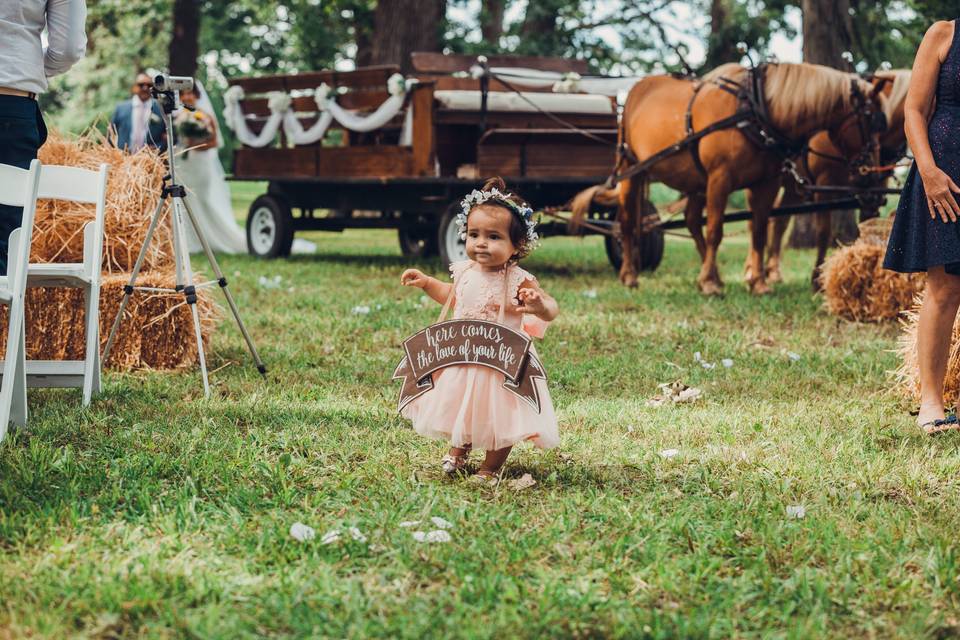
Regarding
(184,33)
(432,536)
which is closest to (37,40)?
(432,536)

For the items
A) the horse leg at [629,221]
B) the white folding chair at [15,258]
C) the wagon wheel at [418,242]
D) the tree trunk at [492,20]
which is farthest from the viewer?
the tree trunk at [492,20]

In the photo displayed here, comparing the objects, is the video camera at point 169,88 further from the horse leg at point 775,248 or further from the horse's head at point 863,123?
the horse leg at point 775,248

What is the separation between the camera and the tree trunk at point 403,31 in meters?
16.6

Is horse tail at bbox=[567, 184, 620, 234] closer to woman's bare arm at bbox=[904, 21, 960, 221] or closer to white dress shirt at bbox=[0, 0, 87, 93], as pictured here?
woman's bare arm at bbox=[904, 21, 960, 221]

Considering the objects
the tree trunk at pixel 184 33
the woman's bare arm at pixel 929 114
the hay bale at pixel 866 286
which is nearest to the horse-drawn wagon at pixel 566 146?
the hay bale at pixel 866 286

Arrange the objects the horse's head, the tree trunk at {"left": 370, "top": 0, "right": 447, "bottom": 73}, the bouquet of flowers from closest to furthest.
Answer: the horse's head → the bouquet of flowers → the tree trunk at {"left": 370, "top": 0, "right": 447, "bottom": 73}

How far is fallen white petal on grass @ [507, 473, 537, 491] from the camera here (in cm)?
392

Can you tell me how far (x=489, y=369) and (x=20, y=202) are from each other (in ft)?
6.00

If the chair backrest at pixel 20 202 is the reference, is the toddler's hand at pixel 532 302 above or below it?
below

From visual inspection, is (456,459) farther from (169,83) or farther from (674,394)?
(169,83)

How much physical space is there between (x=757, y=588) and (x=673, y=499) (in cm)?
80

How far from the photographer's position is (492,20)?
24.6 meters

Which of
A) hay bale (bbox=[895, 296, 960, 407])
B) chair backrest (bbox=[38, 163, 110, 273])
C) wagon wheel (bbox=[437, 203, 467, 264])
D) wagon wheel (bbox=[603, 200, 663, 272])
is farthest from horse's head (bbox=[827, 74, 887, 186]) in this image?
chair backrest (bbox=[38, 163, 110, 273])

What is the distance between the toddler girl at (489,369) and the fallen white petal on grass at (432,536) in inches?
24.0
